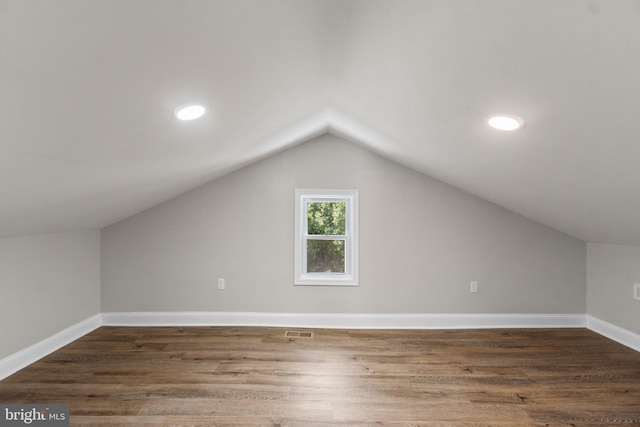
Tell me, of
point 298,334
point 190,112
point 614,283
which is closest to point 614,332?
point 614,283

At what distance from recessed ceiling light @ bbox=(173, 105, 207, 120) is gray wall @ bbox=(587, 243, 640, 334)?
382cm

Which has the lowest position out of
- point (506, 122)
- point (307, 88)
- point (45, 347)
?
point (45, 347)

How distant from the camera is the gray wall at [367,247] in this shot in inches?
155

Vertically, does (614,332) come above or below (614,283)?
below

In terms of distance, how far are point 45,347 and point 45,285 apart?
51 centimetres

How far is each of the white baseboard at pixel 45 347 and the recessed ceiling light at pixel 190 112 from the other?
2314mm

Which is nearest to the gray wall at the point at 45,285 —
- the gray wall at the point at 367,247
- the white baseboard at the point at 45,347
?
the white baseboard at the point at 45,347

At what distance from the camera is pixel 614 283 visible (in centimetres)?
360

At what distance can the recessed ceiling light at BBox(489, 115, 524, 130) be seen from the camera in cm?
192

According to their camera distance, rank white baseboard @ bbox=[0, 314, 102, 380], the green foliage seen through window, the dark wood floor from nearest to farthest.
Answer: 1. the dark wood floor
2. white baseboard @ bbox=[0, 314, 102, 380]
3. the green foliage seen through window

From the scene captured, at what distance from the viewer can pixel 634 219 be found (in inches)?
102

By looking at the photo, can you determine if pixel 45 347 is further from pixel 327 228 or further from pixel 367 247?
pixel 367 247

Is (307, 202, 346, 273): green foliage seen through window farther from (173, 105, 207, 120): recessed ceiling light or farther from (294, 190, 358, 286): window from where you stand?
(173, 105, 207, 120): recessed ceiling light

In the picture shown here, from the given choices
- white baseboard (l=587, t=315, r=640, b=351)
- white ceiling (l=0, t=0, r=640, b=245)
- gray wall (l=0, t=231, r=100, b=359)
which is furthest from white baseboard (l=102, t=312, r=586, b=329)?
white ceiling (l=0, t=0, r=640, b=245)
